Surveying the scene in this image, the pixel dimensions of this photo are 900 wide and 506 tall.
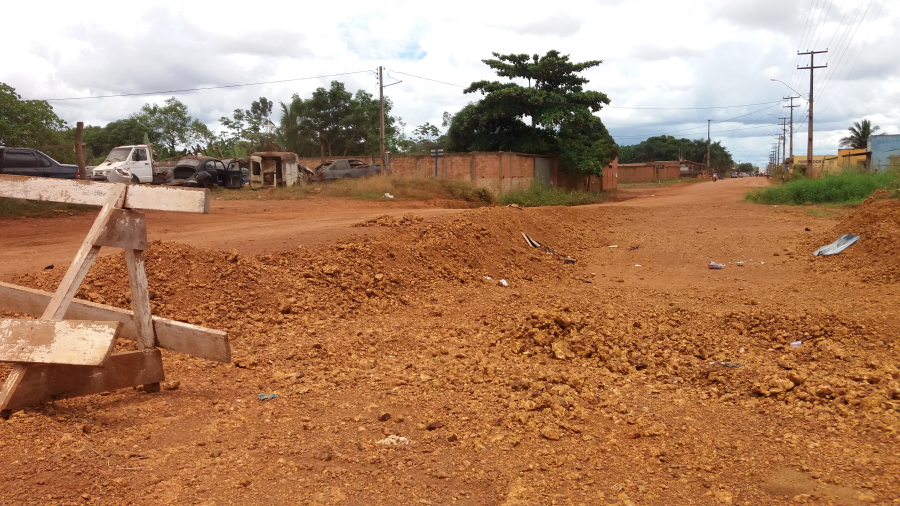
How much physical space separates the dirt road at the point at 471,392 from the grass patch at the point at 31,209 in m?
5.30

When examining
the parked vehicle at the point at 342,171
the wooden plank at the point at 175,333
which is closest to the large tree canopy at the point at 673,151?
the parked vehicle at the point at 342,171

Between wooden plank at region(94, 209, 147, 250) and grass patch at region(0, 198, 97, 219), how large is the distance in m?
11.6

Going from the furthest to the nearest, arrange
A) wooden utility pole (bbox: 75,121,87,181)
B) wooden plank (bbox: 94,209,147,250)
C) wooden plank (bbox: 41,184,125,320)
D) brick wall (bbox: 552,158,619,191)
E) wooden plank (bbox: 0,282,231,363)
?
brick wall (bbox: 552,158,619,191) → wooden utility pole (bbox: 75,121,87,181) → wooden plank (bbox: 0,282,231,363) → wooden plank (bbox: 94,209,147,250) → wooden plank (bbox: 41,184,125,320)

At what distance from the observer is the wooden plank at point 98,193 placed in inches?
136

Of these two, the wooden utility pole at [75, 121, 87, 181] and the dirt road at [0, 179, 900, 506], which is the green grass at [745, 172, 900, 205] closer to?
the dirt road at [0, 179, 900, 506]

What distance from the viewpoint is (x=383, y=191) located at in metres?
22.0

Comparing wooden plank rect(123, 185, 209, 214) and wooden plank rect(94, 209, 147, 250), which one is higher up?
wooden plank rect(123, 185, 209, 214)

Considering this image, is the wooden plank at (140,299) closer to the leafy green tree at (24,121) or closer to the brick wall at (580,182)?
the leafy green tree at (24,121)

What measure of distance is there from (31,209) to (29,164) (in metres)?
2.82

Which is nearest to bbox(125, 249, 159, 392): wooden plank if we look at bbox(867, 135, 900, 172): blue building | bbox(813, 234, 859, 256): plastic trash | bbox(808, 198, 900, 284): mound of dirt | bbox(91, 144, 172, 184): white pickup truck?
bbox(808, 198, 900, 284): mound of dirt

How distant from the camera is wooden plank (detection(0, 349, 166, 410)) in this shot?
3.31m

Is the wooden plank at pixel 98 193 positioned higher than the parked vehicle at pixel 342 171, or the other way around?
the parked vehicle at pixel 342 171

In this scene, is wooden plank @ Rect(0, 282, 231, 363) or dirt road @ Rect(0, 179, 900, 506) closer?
dirt road @ Rect(0, 179, 900, 506)

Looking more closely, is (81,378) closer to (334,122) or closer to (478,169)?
(478,169)
